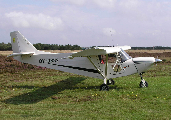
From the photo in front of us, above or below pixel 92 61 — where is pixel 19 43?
above

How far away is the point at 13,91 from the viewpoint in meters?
10.4

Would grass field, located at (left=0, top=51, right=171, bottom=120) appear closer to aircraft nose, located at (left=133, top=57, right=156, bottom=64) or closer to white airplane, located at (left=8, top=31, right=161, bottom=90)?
white airplane, located at (left=8, top=31, right=161, bottom=90)

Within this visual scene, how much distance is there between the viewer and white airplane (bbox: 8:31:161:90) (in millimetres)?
10102

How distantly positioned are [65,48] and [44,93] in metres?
70.4

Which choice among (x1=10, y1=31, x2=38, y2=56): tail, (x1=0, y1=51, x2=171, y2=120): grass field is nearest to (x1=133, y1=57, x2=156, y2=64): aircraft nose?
(x1=0, y1=51, x2=171, y2=120): grass field

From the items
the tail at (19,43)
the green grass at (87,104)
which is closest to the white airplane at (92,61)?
the tail at (19,43)

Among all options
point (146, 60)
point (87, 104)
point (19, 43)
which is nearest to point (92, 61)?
point (146, 60)

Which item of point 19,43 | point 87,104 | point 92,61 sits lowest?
point 87,104

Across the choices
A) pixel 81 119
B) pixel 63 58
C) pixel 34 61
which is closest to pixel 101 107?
pixel 81 119

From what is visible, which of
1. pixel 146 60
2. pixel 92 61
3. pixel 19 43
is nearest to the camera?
pixel 146 60

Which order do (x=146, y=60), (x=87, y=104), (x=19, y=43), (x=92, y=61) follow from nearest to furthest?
1. (x=87, y=104)
2. (x=146, y=60)
3. (x=92, y=61)
4. (x=19, y=43)

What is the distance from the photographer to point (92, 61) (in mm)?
10914

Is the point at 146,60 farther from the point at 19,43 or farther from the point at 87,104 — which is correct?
the point at 19,43

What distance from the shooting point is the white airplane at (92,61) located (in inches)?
398
